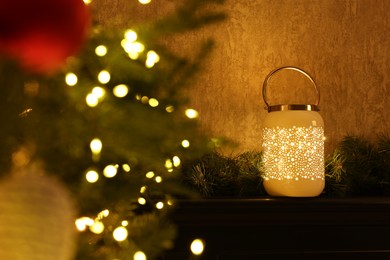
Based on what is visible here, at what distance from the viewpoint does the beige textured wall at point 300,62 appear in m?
1.57

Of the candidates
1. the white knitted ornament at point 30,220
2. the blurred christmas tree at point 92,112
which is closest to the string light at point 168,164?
the blurred christmas tree at point 92,112

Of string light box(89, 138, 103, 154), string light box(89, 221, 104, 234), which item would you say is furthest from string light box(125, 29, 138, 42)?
string light box(89, 221, 104, 234)

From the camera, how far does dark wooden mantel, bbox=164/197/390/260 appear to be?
1.15 m

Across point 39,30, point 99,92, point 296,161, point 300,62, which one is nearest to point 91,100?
point 99,92

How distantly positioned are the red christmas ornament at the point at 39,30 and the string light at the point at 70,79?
0.09m

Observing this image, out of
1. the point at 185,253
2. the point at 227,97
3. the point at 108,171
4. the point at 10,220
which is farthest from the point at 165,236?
the point at 227,97

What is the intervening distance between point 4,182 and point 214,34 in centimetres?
135

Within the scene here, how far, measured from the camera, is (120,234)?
0.53 metres

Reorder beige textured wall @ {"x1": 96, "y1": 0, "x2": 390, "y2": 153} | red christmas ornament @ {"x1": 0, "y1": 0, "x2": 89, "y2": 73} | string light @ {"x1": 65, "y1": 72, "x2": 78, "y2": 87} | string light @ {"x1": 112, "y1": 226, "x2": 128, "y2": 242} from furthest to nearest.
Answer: beige textured wall @ {"x1": 96, "y1": 0, "x2": 390, "y2": 153} → string light @ {"x1": 112, "y1": 226, "x2": 128, "y2": 242} → string light @ {"x1": 65, "y1": 72, "x2": 78, "y2": 87} → red christmas ornament @ {"x1": 0, "y1": 0, "x2": 89, "y2": 73}

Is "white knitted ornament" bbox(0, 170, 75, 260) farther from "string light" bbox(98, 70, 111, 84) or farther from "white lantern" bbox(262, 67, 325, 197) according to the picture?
"white lantern" bbox(262, 67, 325, 197)

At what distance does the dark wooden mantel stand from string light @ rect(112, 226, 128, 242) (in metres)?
0.61

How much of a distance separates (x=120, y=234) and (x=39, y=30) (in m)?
0.31

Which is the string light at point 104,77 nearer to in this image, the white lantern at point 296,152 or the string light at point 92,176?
the string light at point 92,176

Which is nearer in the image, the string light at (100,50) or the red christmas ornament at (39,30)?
the red christmas ornament at (39,30)
